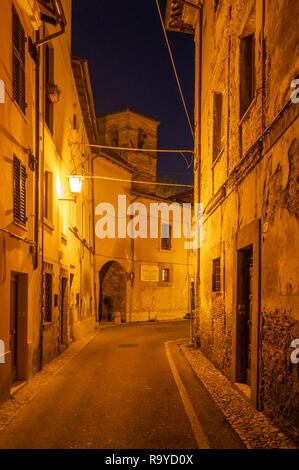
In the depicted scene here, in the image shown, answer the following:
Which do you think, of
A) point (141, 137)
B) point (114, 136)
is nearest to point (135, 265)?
point (141, 137)

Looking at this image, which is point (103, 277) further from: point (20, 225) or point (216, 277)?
point (20, 225)

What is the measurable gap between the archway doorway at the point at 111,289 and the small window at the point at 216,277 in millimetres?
14028

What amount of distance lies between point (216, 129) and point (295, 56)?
6.64 metres

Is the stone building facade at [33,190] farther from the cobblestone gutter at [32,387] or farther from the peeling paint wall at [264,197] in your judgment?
the peeling paint wall at [264,197]

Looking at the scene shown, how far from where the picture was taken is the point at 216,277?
1093 cm

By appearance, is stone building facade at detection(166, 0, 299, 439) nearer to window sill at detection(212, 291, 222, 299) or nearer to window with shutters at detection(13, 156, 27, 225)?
window sill at detection(212, 291, 222, 299)

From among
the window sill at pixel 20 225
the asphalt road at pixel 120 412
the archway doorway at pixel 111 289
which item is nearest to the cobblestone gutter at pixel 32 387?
the asphalt road at pixel 120 412

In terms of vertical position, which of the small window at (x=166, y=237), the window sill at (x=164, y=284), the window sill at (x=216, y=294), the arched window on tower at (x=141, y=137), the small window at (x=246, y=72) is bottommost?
the window sill at (x=164, y=284)

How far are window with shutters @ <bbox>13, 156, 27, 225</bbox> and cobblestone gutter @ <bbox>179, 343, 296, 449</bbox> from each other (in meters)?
5.11

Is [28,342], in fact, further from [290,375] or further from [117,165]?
[117,165]

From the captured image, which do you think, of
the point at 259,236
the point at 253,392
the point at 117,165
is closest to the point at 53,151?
the point at 259,236

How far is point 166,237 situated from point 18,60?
20522 millimetres

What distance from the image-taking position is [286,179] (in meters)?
5.46

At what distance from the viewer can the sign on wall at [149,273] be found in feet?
85.7
